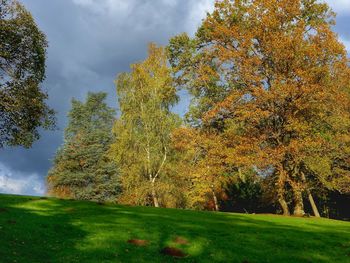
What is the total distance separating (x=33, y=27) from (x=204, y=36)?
2186 cm

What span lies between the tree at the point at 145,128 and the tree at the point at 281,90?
529 inches

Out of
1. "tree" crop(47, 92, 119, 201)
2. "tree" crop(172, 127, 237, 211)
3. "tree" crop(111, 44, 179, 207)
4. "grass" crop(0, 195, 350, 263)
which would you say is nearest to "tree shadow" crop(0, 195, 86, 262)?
"grass" crop(0, 195, 350, 263)

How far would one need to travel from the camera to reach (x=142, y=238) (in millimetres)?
25156

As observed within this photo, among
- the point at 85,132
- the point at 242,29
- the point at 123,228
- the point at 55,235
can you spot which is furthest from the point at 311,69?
the point at 85,132

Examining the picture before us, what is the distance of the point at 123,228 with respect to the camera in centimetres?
2698

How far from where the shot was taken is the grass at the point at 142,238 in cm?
2173

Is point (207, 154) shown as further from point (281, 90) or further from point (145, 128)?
point (145, 128)

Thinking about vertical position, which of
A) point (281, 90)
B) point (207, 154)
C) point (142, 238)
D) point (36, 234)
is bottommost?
point (142, 238)

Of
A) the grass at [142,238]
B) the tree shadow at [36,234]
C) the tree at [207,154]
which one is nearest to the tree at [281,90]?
the tree at [207,154]

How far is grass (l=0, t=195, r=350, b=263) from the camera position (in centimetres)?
2173

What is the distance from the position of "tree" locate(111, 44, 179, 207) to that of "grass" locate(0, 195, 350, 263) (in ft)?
101

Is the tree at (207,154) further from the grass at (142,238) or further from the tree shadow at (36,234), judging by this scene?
the tree shadow at (36,234)

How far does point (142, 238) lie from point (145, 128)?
41.4 metres

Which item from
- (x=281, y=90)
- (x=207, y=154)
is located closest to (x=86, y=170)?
(x=207, y=154)
